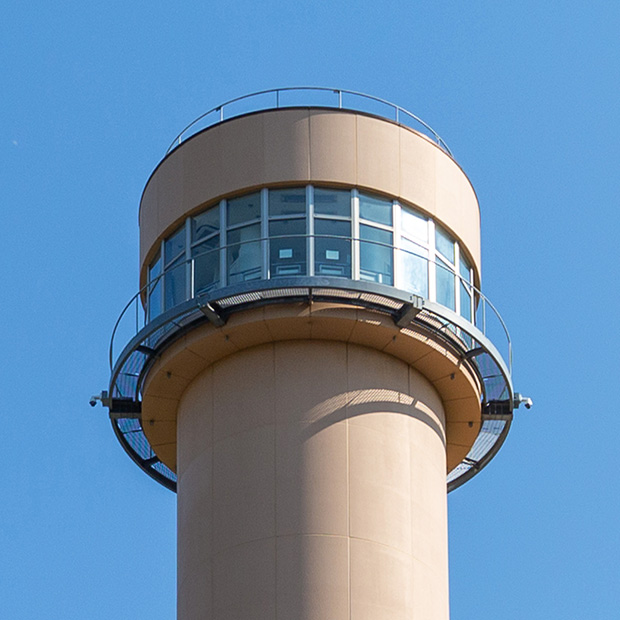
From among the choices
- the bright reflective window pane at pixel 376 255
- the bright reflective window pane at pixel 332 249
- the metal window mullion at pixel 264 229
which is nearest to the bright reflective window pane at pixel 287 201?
the metal window mullion at pixel 264 229

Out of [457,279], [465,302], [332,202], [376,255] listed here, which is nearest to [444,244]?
[457,279]

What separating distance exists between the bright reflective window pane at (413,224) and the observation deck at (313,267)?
23 mm

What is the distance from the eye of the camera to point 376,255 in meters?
42.1

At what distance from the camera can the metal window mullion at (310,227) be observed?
41.5 m

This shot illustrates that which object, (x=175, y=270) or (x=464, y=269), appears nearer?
(x=175, y=270)

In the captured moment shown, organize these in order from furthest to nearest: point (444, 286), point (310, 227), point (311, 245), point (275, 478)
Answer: point (444, 286)
point (310, 227)
point (311, 245)
point (275, 478)

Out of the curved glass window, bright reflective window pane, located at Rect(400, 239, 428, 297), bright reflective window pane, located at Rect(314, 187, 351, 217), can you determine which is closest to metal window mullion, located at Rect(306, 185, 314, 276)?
the curved glass window

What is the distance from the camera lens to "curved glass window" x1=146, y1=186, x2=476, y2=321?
4178cm

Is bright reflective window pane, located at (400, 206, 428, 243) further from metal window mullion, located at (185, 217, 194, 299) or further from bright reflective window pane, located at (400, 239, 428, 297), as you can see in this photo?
metal window mullion, located at (185, 217, 194, 299)

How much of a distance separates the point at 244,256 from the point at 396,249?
11.1ft

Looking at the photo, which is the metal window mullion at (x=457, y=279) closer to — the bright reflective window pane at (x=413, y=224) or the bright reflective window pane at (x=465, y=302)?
the bright reflective window pane at (x=465, y=302)

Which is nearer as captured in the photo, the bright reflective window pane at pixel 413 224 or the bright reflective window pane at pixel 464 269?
the bright reflective window pane at pixel 413 224

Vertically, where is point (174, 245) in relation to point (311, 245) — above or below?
above

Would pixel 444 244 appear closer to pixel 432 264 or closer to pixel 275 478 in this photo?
pixel 432 264
